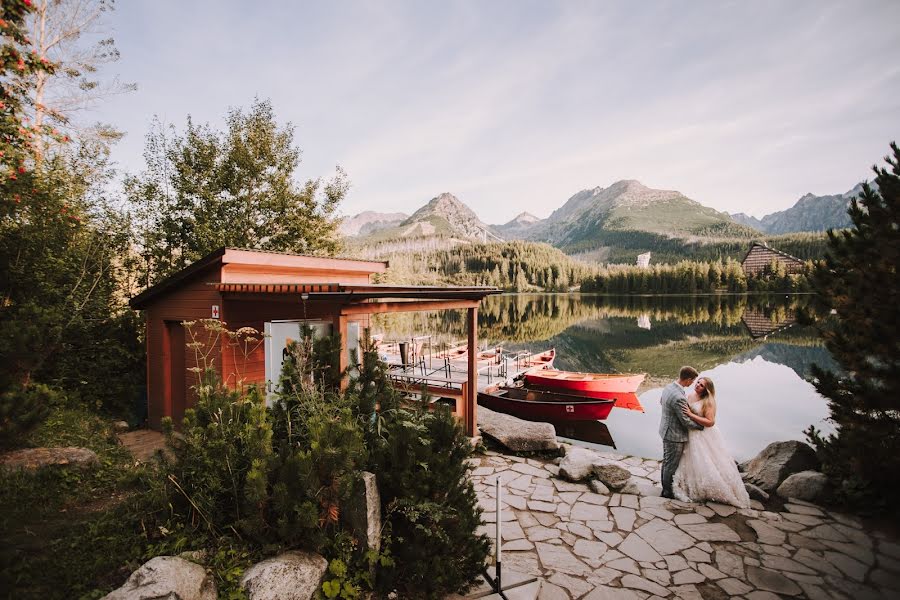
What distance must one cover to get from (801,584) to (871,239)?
414 centimetres

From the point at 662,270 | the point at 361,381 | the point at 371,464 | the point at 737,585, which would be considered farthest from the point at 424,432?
the point at 662,270

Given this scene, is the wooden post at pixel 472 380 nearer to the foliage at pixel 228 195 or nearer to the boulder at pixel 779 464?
the boulder at pixel 779 464

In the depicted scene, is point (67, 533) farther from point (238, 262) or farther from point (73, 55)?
point (73, 55)

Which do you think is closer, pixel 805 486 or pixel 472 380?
pixel 805 486

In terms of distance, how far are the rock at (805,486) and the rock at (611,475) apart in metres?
2.09

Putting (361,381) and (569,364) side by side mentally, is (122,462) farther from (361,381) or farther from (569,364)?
(569,364)

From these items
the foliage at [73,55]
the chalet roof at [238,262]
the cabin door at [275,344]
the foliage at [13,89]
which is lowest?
the cabin door at [275,344]

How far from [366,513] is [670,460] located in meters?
4.86

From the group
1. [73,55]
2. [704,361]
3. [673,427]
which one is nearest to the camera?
[673,427]

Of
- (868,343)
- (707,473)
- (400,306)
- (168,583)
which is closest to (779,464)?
(707,473)

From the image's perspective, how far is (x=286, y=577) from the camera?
2.83m

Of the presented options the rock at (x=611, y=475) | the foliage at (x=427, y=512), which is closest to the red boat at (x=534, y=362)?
the rock at (x=611, y=475)

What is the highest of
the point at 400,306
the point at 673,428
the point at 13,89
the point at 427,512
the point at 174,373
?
the point at 13,89

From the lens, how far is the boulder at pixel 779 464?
5.95 meters
